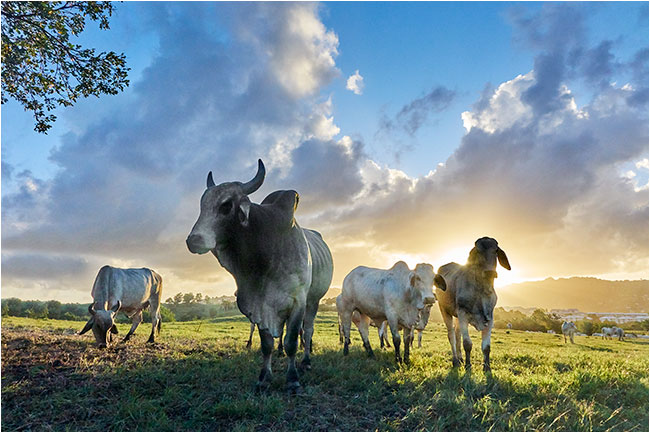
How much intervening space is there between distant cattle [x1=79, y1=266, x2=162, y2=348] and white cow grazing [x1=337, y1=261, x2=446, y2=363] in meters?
6.20

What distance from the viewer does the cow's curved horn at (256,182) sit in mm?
6045

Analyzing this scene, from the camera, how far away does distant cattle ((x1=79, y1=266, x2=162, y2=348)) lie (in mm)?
10180

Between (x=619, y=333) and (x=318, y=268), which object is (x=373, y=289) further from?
(x=619, y=333)

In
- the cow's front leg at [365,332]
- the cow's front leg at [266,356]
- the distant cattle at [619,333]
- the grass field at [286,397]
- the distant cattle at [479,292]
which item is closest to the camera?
the grass field at [286,397]

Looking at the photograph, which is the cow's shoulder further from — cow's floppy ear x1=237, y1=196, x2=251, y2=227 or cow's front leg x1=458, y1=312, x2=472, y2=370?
cow's front leg x1=458, y1=312, x2=472, y2=370

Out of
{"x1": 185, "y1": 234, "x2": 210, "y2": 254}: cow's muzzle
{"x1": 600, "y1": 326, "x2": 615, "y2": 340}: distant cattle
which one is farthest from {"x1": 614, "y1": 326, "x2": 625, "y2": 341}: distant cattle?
{"x1": 185, "y1": 234, "x2": 210, "y2": 254}: cow's muzzle

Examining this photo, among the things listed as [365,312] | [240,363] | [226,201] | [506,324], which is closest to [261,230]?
[226,201]

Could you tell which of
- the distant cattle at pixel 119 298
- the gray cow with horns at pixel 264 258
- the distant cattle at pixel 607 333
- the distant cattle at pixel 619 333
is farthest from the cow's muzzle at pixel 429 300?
the distant cattle at pixel 607 333

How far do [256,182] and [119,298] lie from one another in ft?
27.9

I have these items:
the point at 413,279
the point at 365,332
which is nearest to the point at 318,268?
the point at 413,279

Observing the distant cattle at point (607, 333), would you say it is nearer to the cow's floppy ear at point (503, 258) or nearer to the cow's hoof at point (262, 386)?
the cow's floppy ear at point (503, 258)

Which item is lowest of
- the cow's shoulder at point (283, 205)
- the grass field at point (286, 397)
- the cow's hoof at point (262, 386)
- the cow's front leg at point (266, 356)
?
the grass field at point (286, 397)

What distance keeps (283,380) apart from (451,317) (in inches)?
198

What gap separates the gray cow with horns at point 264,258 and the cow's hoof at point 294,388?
0.01 meters
